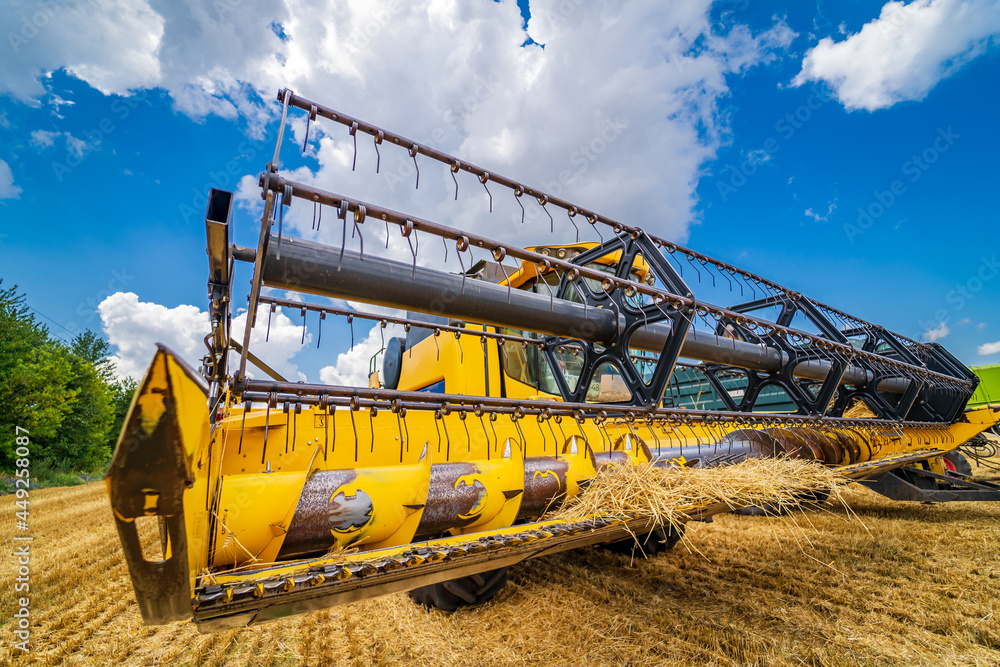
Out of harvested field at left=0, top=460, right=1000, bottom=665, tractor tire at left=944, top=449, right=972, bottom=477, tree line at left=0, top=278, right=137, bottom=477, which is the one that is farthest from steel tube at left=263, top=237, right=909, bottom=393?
tree line at left=0, top=278, right=137, bottom=477

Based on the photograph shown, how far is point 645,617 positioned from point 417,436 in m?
1.44

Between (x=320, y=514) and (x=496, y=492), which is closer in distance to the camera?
(x=320, y=514)

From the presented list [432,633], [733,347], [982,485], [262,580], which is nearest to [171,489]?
[262,580]

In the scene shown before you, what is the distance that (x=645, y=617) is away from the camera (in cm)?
218

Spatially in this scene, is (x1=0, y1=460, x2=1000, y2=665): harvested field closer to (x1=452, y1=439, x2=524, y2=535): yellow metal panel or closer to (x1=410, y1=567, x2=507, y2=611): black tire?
(x1=410, y1=567, x2=507, y2=611): black tire

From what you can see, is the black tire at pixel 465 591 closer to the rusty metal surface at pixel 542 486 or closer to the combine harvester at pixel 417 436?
the combine harvester at pixel 417 436

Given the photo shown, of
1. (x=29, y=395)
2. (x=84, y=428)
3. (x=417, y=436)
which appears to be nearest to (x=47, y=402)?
(x=29, y=395)

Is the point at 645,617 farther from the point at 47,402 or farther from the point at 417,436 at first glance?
the point at 47,402

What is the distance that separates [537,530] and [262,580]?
843 millimetres

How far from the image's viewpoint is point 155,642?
6.81ft

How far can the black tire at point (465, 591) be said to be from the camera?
2271 millimetres

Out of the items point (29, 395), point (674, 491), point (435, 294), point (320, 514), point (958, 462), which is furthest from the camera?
point (29, 395)

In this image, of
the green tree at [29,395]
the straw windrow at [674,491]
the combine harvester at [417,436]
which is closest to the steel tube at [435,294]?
the combine harvester at [417,436]

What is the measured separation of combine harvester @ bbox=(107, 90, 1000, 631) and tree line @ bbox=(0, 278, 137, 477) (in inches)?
467
